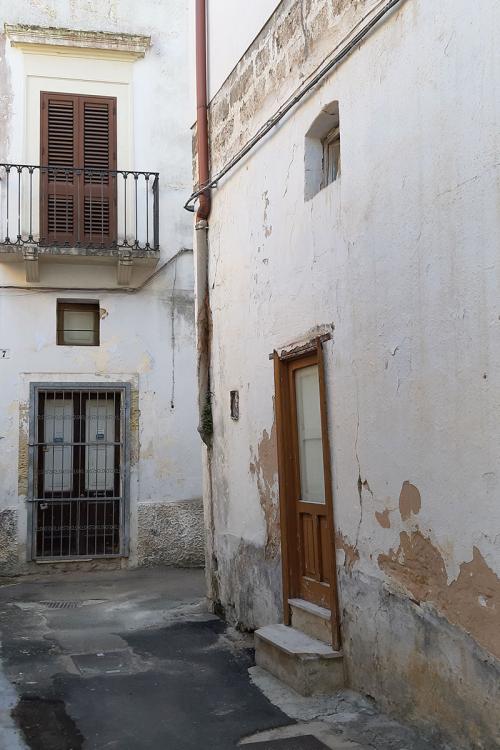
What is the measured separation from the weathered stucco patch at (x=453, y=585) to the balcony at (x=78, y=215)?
24.0 feet

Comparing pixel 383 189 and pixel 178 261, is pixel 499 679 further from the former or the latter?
pixel 178 261

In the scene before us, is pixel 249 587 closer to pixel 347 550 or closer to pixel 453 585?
pixel 347 550

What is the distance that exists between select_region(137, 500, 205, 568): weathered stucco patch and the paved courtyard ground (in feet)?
8.02

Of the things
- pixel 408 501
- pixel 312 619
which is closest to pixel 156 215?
pixel 312 619

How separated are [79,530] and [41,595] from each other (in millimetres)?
1577

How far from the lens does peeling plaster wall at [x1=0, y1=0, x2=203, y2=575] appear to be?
10805 millimetres

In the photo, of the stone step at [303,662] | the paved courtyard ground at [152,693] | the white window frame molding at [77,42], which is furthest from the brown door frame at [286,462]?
the white window frame molding at [77,42]

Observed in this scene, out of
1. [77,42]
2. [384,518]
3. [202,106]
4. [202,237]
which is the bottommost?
[384,518]

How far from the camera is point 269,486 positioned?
648 centimetres

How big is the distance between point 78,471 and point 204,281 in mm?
4038

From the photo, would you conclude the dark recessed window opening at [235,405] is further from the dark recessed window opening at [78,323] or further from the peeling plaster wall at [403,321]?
the dark recessed window opening at [78,323]

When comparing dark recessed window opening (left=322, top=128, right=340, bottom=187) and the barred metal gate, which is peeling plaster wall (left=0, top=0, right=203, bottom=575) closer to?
the barred metal gate

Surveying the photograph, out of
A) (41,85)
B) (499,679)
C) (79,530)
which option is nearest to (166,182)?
(41,85)

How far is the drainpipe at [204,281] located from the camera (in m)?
7.94
